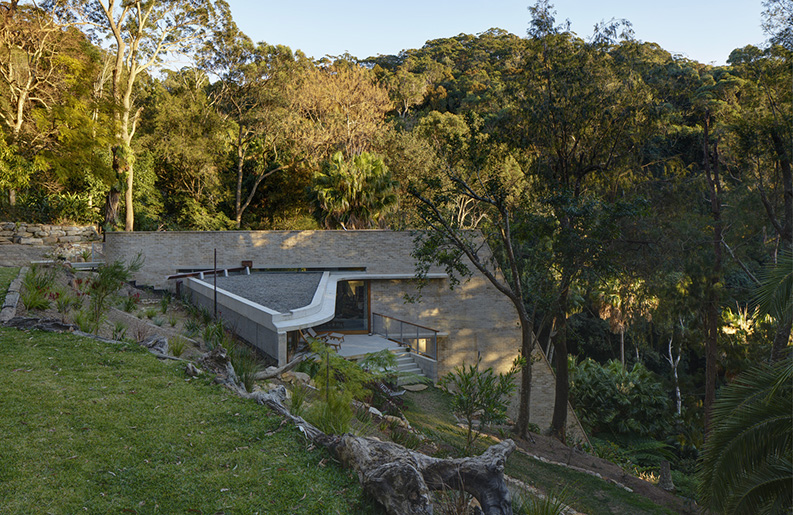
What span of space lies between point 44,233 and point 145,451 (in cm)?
1979

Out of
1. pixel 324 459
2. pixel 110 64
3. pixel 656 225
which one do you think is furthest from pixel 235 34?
pixel 324 459

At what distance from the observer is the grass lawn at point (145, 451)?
14.8 ft

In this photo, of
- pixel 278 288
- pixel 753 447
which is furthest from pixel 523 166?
pixel 753 447

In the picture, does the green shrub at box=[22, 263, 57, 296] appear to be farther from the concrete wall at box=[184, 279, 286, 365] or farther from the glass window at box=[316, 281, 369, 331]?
the glass window at box=[316, 281, 369, 331]

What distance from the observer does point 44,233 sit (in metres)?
21.0

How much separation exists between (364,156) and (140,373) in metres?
19.4

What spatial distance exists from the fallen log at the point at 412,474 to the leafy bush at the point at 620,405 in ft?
60.7

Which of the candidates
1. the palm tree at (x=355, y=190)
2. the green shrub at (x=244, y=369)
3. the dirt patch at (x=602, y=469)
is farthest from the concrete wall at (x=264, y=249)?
the green shrub at (x=244, y=369)

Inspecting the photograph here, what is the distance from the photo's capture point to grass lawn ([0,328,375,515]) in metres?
4.52

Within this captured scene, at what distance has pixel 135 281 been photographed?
21844mm

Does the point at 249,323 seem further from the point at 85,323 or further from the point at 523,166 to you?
the point at 523,166

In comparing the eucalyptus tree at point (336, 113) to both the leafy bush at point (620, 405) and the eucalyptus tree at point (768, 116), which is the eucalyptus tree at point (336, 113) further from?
the eucalyptus tree at point (768, 116)

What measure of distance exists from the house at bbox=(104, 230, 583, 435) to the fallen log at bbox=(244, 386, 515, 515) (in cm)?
1105

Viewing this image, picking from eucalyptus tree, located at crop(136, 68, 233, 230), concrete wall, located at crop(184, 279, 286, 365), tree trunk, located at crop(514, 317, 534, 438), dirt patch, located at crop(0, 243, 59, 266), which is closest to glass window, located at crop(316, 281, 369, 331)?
concrete wall, located at crop(184, 279, 286, 365)
